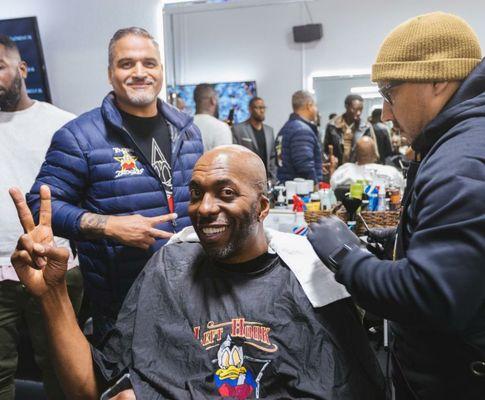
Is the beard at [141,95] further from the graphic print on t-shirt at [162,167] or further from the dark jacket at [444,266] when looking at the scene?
the dark jacket at [444,266]

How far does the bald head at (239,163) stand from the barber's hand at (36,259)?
0.52 m

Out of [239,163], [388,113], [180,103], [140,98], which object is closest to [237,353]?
[239,163]

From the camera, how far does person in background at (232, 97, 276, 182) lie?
3.36m

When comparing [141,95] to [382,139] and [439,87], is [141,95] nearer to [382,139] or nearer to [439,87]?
[439,87]

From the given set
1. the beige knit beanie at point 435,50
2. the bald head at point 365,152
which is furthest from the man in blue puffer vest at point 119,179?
the bald head at point 365,152

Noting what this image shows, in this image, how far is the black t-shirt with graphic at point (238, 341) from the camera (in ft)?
4.12

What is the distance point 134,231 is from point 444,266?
3.72 feet

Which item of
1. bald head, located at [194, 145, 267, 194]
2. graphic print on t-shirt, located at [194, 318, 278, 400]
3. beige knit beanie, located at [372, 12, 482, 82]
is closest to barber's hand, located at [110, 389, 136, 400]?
graphic print on t-shirt, located at [194, 318, 278, 400]

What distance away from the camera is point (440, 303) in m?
0.90

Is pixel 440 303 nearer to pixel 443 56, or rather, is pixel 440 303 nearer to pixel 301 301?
pixel 301 301

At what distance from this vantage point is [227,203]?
1.43 metres

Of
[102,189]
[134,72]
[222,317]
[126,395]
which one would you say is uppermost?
[134,72]

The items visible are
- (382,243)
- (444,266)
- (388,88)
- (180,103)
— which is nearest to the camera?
(444,266)

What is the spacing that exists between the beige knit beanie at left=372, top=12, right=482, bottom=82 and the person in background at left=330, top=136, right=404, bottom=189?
1870 millimetres
